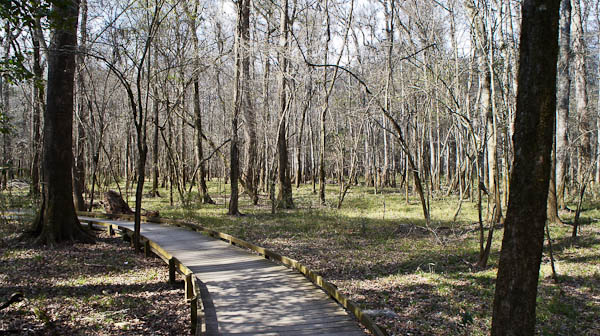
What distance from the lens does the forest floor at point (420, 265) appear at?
17.8ft

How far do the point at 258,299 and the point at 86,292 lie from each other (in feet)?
10.1

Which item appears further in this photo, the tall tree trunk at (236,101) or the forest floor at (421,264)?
the tall tree trunk at (236,101)

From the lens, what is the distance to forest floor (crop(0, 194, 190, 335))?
5547mm

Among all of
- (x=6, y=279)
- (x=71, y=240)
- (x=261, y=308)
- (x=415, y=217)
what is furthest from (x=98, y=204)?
(x=261, y=308)

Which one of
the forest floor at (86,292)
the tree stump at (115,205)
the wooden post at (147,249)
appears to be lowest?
the forest floor at (86,292)

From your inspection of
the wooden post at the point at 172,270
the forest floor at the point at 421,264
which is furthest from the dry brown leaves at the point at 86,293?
the forest floor at the point at 421,264

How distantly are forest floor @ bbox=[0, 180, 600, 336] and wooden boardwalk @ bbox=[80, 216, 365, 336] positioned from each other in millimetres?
578

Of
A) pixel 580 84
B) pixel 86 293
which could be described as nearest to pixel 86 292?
pixel 86 293

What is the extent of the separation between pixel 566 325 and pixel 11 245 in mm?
11266

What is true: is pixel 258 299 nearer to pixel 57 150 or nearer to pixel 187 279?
pixel 187 279

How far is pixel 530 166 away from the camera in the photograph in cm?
342

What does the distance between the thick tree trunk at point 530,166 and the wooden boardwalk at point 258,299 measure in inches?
77.0

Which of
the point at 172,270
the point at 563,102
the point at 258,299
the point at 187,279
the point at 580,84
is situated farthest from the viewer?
the point at 580,84

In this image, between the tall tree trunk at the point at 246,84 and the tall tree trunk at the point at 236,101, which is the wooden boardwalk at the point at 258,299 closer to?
the tall tree trunk at the point at 236,101
